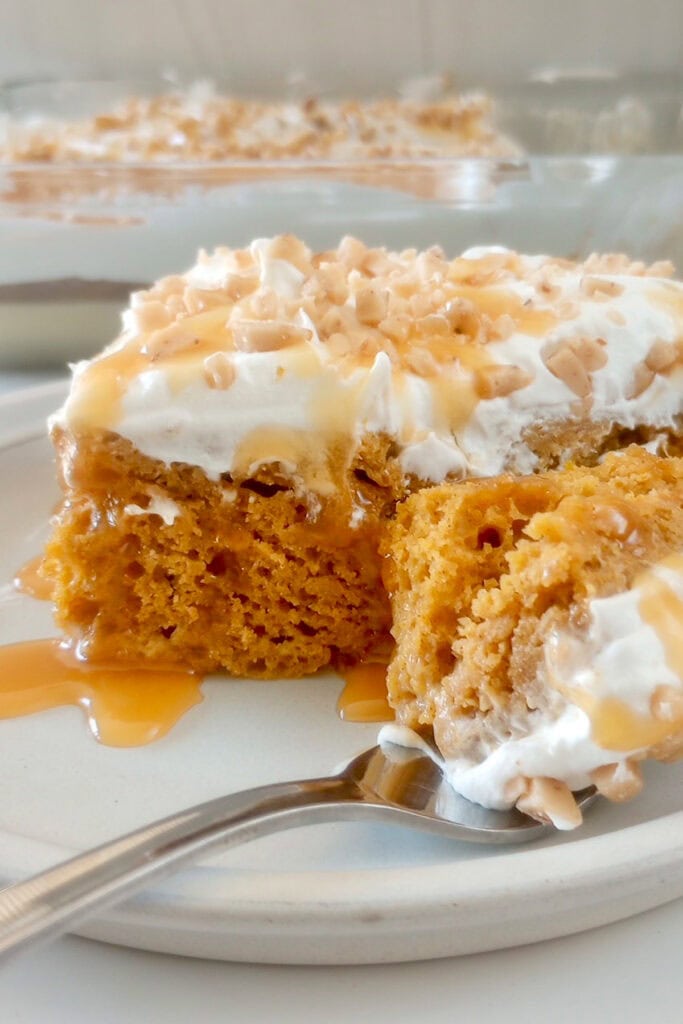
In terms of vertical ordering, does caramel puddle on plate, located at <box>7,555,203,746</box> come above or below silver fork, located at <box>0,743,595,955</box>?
below

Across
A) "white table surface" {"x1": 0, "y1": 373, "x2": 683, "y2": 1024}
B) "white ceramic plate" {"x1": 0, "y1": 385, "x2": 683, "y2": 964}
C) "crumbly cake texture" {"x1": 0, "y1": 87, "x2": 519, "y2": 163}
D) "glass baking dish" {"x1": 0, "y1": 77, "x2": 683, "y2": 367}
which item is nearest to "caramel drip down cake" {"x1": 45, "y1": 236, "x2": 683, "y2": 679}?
"white ceramic plate" {"x1": 0, "y1": 385, "x2": 683, "y2": 964}

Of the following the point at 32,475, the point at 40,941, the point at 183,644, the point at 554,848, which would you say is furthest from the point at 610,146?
the point at 40,941

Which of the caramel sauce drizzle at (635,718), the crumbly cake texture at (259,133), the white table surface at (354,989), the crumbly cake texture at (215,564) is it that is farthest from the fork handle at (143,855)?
the crumbly cake texture at (259,133)

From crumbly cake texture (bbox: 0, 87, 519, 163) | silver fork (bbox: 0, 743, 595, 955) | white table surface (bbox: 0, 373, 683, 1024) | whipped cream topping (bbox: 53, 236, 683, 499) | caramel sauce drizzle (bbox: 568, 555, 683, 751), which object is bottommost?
white table surface (bbox: 0, 373, 683, 1024)

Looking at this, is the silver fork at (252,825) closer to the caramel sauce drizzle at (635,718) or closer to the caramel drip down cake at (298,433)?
the caramel sauce drizzle at (635,718)

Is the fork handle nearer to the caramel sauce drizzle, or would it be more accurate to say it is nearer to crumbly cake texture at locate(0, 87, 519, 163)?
the caramel sauce drizzle

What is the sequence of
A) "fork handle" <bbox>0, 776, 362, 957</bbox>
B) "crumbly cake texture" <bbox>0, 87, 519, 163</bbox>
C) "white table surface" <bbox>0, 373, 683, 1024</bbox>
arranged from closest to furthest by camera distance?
1. "fork handle" <bbox>0, 776, 362, 957</bbox>
2. "white table surface" <bbox>0, 373, 683, 1024</bbox>
3. "crumbly cake texture" <bbox>0, 87, 519, 163</bbox>
